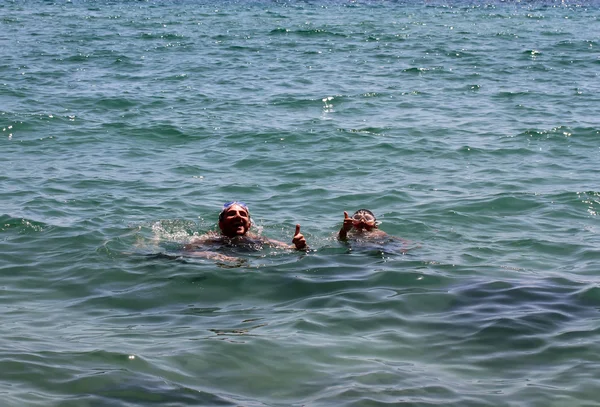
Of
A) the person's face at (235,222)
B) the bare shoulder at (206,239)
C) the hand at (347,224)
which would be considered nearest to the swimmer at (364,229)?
the hand at (347,224)

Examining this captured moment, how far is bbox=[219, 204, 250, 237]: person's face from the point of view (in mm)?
10578

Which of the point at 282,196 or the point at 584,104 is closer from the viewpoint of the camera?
the point at 282,196

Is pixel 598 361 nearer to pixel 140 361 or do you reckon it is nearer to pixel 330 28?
pixel 140 361

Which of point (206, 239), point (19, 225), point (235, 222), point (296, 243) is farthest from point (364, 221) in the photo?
point (19, 225)

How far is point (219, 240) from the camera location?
34.8ft

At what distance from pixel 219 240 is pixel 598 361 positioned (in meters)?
5.36

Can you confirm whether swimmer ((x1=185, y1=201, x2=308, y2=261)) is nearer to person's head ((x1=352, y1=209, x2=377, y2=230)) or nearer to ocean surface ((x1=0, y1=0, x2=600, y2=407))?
ocean surface ((x1=0, y1=0, x2=600, y2=407))

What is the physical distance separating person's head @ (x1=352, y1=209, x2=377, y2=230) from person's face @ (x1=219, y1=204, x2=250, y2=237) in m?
1.46

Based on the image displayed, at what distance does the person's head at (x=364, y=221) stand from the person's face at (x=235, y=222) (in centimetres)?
146

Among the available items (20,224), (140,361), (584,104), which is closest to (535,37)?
(584,104)

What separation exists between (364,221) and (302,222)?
4.19 feet

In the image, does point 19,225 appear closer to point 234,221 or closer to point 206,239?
point 206,239

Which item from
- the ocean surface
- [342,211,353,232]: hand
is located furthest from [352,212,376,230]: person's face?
the ocean surface

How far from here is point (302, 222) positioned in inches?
463
